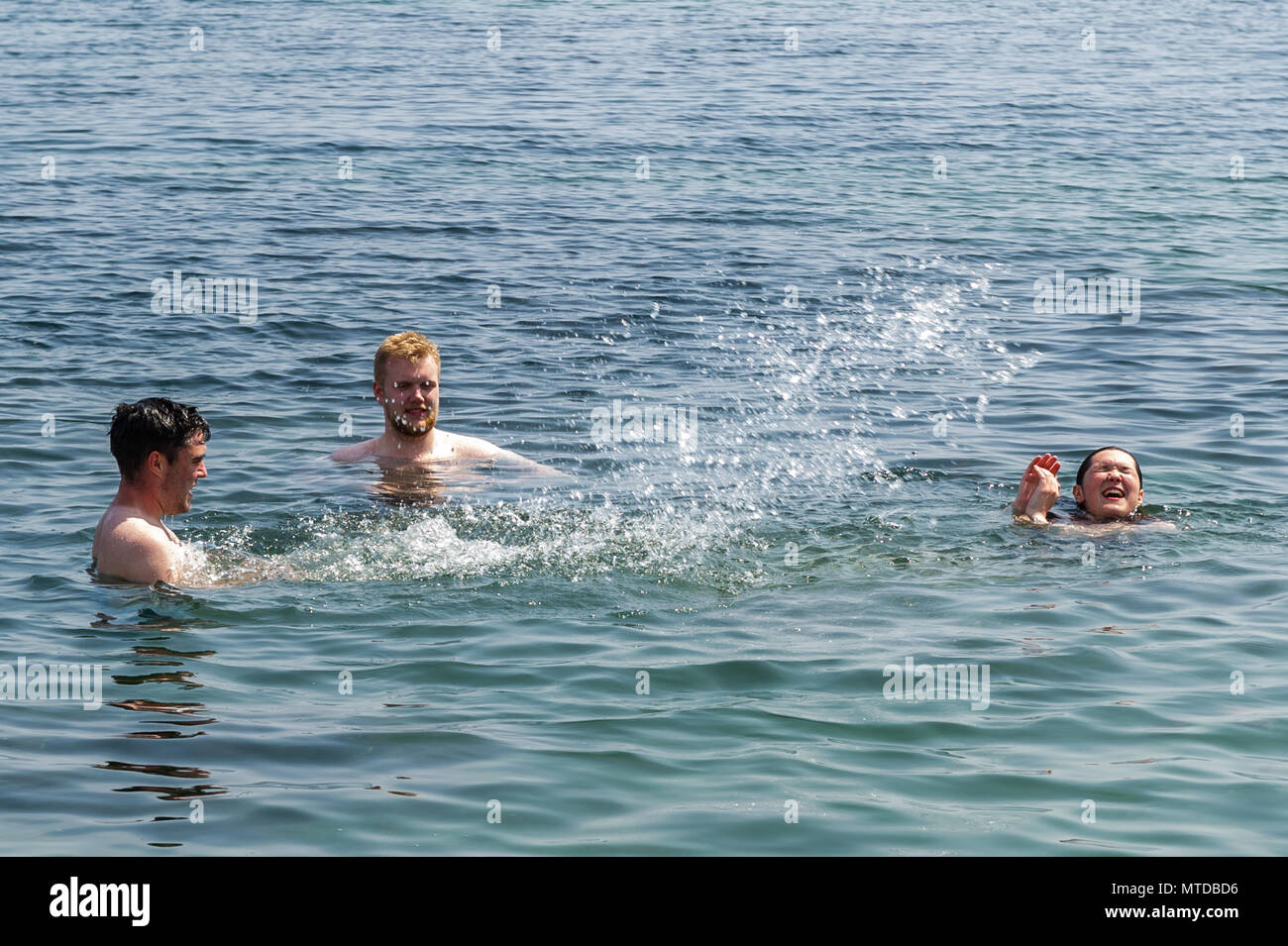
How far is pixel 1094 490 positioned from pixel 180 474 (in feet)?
19.1

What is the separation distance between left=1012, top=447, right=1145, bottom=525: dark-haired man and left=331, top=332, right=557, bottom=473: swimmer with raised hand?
3.45 m

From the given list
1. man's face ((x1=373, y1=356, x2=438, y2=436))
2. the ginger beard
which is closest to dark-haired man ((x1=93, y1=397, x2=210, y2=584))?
man's face ((x1=373, y1=356, x2=438, y2=436))

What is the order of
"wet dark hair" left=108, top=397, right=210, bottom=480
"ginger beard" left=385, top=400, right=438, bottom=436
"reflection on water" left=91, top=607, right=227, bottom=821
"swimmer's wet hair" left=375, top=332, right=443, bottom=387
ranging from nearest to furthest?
"reflection on water" left=91, top=607, right=227, bottom=821
"wet dark hair" left=108, top=397, right=210, bottom=480
"swimmer's wet hair" left=375, top=332, right=443, bottom=387
"ginger beard" left=385, top=400, right=438, bottom=436

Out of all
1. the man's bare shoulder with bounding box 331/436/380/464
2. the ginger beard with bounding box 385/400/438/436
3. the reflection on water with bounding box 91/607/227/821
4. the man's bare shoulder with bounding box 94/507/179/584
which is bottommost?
the reflection on water with bounding box 91/607/227/821

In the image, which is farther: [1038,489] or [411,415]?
[411,415]

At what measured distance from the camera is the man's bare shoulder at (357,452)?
38.2 ft

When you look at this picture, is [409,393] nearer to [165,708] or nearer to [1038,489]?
[165,708]

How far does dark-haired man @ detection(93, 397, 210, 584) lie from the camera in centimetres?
872

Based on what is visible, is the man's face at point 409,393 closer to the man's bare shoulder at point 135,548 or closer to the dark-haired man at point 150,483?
the dark-haired man at point 150,483

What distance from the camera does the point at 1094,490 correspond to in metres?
10.6

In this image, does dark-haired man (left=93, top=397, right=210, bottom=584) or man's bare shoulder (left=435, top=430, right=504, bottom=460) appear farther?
man's bare shoulder (left=435, top=430, right=504, bottom=460)

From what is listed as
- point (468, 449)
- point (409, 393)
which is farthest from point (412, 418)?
point (468, 449)

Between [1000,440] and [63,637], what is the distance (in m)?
7.31

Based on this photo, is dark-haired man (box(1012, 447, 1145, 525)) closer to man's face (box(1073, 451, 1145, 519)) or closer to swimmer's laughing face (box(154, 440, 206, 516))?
man's face (box(1073, 451, 1145, 519))
